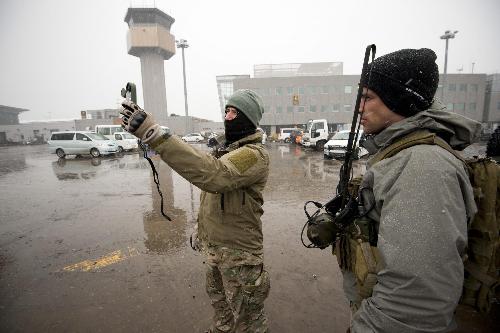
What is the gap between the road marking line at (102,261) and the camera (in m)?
3.78

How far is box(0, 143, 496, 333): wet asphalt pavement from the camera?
8.87ft

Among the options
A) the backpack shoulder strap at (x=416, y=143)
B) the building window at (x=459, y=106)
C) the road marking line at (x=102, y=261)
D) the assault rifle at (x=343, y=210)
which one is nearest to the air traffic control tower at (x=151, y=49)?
the road marking line at (x=102, y=261)

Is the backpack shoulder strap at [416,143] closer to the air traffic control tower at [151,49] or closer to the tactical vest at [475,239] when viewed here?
the tactical vest at [475,239]

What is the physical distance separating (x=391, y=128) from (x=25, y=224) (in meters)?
7.03

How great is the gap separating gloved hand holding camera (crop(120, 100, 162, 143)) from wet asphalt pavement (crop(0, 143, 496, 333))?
6.64 feet

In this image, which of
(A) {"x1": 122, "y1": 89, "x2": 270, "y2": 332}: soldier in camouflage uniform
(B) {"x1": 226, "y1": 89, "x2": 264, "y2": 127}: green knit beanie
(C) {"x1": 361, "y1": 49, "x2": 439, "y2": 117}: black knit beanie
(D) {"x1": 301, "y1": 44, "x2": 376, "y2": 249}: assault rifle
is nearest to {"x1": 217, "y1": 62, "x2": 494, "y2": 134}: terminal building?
(B) {"x1": 226, "y1": 89, "x2": 264, "y2": 127}: green knit beanie

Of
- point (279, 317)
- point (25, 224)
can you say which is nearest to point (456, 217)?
point (279, 317)

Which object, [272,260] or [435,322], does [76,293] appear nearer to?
[272,260]

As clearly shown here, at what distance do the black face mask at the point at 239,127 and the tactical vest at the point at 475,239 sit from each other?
1095 mm

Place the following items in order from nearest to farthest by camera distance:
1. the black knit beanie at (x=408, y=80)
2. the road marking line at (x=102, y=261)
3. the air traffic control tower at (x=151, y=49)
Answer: the black knit beanie at (x=408, y=80) → the road marking line at (x=102, y=261) → the air traffic control tower at (x=151, y=49)

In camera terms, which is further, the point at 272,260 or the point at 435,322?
the point at 272,260

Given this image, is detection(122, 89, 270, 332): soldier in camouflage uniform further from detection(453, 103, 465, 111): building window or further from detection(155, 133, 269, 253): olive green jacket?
detection(453, 103, 465, 111): building window

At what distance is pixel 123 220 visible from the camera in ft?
18.9

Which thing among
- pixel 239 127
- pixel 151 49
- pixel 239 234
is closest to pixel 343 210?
pixel 239 234
